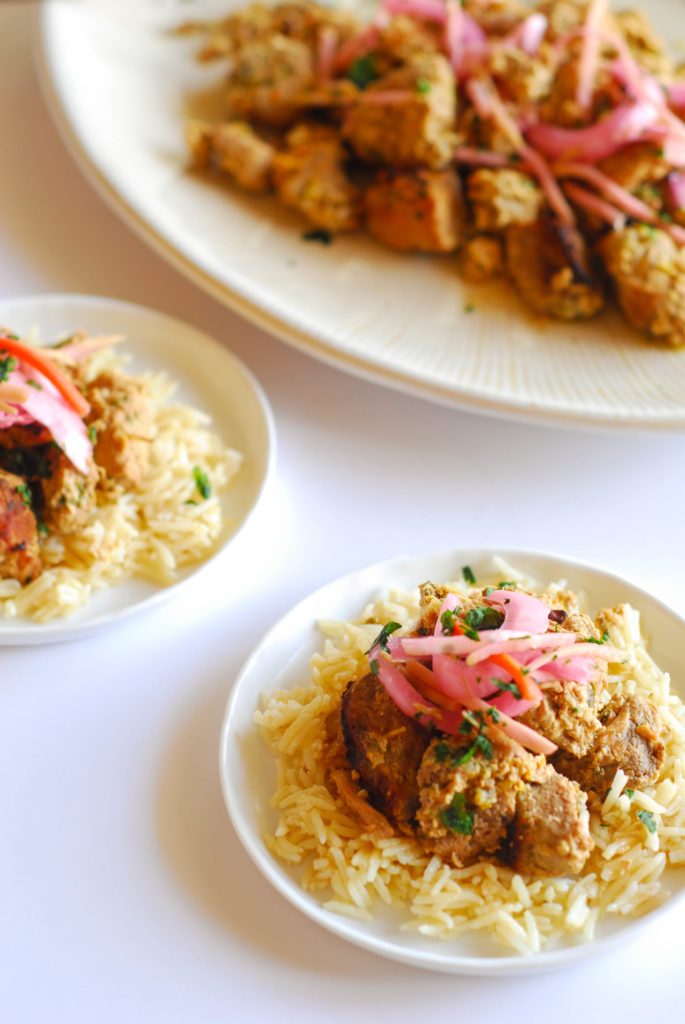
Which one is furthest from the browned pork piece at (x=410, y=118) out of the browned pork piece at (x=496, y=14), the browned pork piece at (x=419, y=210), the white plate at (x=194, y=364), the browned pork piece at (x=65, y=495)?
the browned pork piece at (x=65, y=495)

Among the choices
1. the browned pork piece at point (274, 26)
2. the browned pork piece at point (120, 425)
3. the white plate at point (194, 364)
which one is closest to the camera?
the browned pork piece at point (120, 425)

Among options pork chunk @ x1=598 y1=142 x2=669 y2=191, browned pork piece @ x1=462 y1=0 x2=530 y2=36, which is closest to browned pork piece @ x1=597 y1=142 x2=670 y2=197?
pork chunk @ x1=598 y1=142 x2=669 y2=191

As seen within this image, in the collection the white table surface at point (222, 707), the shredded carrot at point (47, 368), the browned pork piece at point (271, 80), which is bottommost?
the white table surface at point (222, 707)

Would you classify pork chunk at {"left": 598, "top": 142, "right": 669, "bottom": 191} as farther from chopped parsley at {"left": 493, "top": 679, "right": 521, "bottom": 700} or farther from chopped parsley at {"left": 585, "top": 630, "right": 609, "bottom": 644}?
chopped parsley at {"left": 493, "top": 679, "right": 521, "bottom": 700}

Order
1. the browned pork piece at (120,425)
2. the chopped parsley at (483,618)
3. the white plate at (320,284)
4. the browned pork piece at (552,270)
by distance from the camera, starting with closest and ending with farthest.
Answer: the chopped parsley at (483,618), the browned pork piece at (120,425), the white plate at (320,284), the browned pork piece at (552,270)

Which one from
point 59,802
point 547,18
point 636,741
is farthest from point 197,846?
point 547,18

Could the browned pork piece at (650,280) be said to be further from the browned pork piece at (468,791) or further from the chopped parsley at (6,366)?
the chopped parsley at (6,366)

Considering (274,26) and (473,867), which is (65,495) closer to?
(473,867)

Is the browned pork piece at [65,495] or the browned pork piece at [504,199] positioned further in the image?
the browned pork piece at [504,199]
